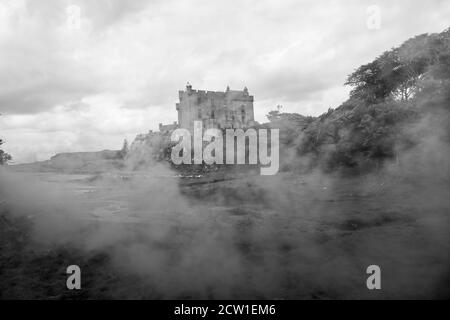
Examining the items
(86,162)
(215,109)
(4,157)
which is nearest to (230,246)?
(86,162)

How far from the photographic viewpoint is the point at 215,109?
53.0 metres

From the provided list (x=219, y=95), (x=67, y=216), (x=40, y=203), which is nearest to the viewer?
(x=67, y=216)

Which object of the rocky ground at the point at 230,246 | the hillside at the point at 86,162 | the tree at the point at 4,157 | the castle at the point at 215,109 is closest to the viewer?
the rocky ground at the point at 230,246

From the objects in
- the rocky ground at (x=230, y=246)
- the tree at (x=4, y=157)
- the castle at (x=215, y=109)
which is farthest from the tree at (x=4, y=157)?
the castle at (x=215, y=109)

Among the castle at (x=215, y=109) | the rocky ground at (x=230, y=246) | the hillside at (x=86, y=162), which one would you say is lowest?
the rocky ground at (x=230, y=246)

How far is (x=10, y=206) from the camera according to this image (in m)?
11.5

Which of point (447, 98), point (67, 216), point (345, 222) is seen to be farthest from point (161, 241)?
point (447, 98)

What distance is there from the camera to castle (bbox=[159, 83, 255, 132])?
1993 inches

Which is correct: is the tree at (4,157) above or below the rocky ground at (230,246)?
above

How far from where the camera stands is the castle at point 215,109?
50625mm

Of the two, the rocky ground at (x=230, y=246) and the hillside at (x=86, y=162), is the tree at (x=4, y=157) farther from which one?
the rocky ground at (x=230, y=246)

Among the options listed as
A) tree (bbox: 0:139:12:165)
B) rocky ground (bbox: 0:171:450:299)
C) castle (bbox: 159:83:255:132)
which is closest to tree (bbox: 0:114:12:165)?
tree (bbox: 0:139:12:165)
